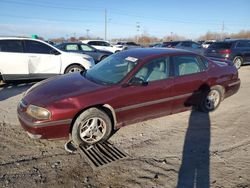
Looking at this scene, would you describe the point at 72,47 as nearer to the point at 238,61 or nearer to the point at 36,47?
the point at 36,47

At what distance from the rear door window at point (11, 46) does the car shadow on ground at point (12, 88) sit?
3.84ft

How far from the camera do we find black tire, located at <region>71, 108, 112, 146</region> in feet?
13.5

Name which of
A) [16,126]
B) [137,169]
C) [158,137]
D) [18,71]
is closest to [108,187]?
[137,169]

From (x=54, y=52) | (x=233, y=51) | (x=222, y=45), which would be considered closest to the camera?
(x=54, y=52)

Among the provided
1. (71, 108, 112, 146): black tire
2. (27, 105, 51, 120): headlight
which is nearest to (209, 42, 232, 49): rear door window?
(71, 108, 112, 146): black tire

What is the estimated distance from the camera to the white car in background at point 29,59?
8148mm

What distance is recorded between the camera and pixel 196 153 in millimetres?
4055

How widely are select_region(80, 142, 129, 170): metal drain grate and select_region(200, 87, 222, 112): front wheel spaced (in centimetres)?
262

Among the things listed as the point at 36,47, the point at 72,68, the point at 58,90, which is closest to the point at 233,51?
the point at 72,68

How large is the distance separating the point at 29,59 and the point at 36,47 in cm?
50

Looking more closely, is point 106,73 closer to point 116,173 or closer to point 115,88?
point 115,88

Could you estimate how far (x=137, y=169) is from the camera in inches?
141

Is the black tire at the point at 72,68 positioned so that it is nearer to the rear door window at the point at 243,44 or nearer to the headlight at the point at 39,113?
the headlight at the point at 39,113

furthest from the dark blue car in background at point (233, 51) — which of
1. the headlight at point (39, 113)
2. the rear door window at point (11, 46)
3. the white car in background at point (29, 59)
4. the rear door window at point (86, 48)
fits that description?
the headlight at point (39, 113)
